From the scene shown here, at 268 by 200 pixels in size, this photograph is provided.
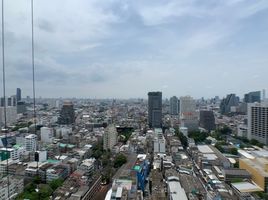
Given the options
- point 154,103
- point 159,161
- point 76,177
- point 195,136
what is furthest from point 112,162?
point 154,103

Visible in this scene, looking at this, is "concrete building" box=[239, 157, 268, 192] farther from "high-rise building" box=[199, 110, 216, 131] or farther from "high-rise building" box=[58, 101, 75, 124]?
"high-rise building" box=[58, 101, 75, 124]

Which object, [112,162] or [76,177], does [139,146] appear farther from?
[76,177]

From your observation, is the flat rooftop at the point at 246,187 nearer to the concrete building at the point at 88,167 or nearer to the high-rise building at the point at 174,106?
the concrete building at the point at 88,167

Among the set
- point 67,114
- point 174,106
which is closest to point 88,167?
point 67,114

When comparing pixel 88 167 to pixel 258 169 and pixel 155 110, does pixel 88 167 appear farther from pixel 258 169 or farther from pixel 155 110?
pixel 155 110

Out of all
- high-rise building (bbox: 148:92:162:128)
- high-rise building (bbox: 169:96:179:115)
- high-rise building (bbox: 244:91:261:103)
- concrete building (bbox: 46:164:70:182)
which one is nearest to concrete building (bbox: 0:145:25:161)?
concrete building (bbox: 46:164:70:182)
